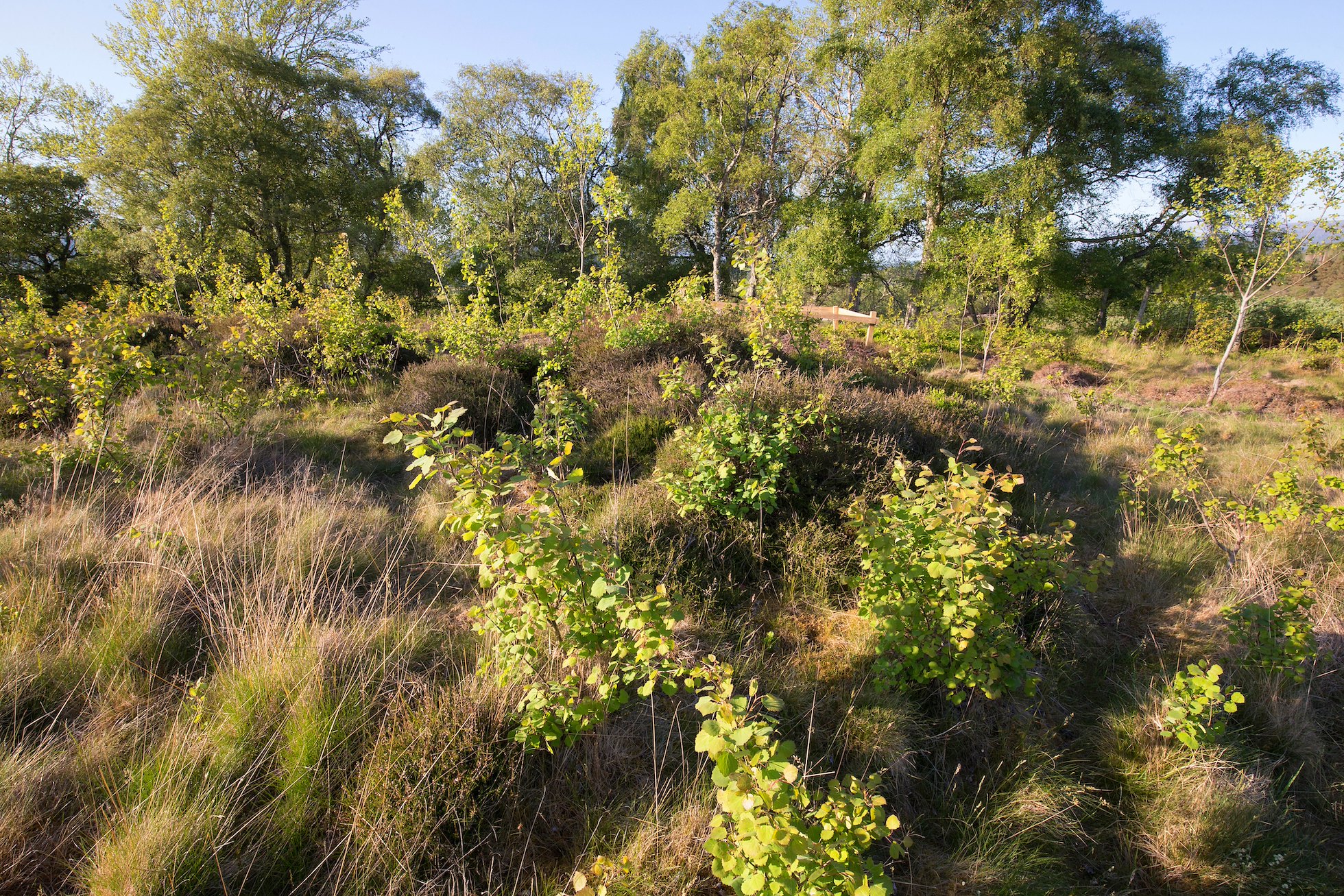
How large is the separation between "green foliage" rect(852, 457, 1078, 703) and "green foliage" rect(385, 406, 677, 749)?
1.26m

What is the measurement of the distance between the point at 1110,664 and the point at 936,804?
6.22 feet

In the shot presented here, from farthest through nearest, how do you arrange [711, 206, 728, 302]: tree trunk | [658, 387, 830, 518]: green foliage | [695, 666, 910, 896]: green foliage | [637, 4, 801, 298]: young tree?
1. [711, 206, 728, 302]: tree trunk
2. [637, 4, 801, 298]: young tree
3. [658, 387, 830, 518]: green foliage
4. [695, 666, 910, 896]: green foliage

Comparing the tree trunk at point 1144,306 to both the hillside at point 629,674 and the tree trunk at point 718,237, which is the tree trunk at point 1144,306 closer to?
the tree trunk at point 718,237

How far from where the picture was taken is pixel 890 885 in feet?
5.62

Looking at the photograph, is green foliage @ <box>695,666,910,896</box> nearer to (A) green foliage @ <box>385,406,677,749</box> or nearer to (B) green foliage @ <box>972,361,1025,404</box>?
(A) green foliage @ <box>385,406,677,749</box>

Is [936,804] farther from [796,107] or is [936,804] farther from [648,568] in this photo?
[796,107]

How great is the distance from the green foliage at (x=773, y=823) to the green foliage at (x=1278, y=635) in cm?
310

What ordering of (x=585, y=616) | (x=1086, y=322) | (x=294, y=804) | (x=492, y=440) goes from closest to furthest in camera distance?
(x=294, y=804) < (x=585, y=616) < (x=492, y=440) < (x=1086, y=322)

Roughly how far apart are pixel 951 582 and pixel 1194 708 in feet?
4.49

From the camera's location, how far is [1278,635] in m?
3.33

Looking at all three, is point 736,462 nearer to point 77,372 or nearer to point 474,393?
point 474,393

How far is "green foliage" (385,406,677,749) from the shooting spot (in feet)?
6.22

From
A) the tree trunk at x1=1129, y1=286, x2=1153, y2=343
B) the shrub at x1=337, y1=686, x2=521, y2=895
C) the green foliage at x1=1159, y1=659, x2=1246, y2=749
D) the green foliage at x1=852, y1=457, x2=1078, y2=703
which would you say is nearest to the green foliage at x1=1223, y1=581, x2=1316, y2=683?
the green foliage at x1=1159, y1=659, x2=1246, y2=749

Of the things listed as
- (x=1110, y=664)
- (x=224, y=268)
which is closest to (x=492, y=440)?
(x=1110, y=664)
